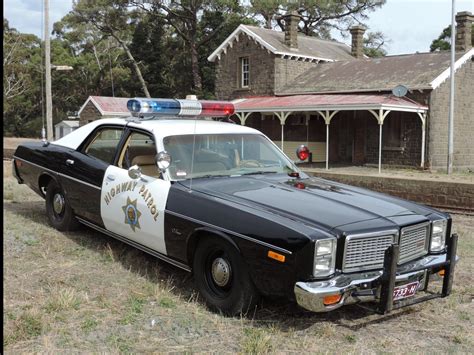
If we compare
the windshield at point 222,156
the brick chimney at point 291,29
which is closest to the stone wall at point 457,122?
the brick chimney at point 291,29

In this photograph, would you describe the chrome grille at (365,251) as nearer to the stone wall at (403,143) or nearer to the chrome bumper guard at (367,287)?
the chrome bumper guard at (367,287)

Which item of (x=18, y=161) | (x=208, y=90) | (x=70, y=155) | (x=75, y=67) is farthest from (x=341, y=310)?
(x=75, y=67)

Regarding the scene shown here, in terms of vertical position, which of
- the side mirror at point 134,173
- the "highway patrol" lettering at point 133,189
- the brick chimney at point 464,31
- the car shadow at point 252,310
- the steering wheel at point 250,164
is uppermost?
the brick chimney at point 464,31

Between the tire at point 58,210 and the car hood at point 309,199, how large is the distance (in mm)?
2374

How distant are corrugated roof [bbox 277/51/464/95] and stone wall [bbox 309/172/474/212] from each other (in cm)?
1041

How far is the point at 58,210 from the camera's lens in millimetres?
6891

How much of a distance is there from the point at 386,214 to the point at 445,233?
704 millimetres

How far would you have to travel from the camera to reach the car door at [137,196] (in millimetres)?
4934

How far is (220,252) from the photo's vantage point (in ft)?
14.5

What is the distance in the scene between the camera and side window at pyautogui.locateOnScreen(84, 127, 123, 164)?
5.98 metres

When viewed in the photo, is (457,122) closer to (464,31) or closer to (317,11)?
(464,31)

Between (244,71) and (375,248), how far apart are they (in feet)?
79.9

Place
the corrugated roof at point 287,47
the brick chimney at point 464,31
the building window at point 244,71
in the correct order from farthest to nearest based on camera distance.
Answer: the building window at point 244,71
the corrugated roof at point 287,47
the brick chimney at point 464,31

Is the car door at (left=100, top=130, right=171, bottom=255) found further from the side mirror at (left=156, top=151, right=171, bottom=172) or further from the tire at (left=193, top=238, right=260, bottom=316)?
the tire at (left=193, top=238, right=260, bottom=316)
